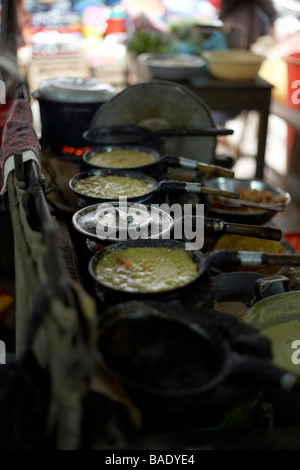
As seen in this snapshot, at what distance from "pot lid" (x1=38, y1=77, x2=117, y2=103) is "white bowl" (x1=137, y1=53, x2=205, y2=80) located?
1.11 meters

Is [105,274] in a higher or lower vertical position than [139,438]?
higher

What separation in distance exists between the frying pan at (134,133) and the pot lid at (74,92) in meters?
0.26

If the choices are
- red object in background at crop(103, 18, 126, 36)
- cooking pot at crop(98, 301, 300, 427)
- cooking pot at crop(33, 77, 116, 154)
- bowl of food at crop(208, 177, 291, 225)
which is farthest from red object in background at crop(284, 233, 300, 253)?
red object in background at crop(103, 18, 126, 36)

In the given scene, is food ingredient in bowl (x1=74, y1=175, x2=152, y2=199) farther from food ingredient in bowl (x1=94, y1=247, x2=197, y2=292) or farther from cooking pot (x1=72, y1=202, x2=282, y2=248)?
food ingredient in bowl (x1=94, y1=247, x2=197, y2=292)

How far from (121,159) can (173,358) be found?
150 cm

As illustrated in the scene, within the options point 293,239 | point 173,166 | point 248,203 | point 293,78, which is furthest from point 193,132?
point 293,78

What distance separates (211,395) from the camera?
3.67ft

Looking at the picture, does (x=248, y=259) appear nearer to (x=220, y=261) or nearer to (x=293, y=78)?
(x=220, y=261)

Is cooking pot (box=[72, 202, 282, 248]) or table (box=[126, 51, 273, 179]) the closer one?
cooking pot (box=[72, 202, 282, 248])

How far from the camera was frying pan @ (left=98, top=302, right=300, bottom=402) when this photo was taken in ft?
3.62

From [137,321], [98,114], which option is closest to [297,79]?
[98,114]

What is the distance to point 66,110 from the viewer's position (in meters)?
2.95
